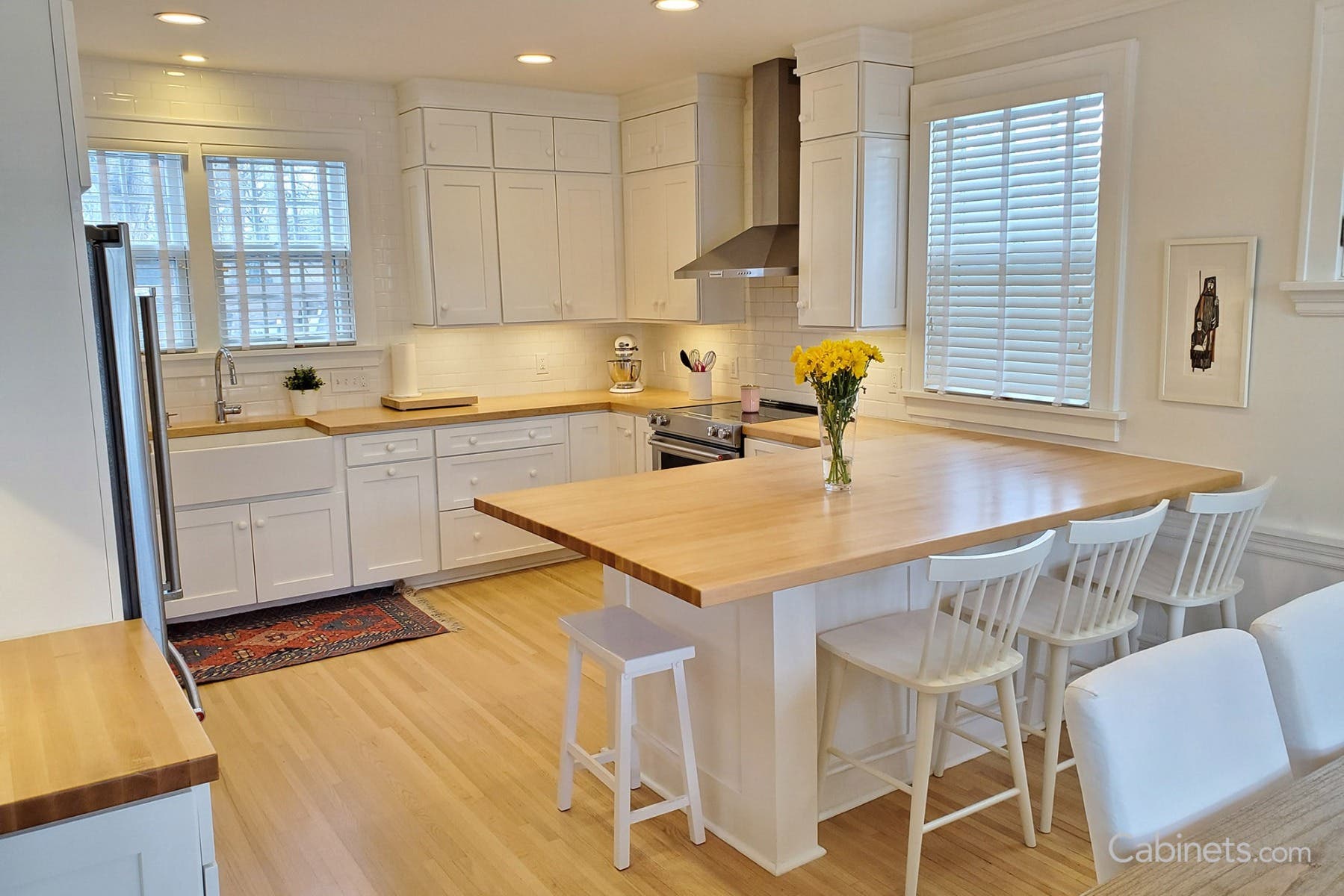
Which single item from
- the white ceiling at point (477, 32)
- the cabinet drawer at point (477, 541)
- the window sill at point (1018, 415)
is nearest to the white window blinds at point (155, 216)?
the white ceiling at point (477, 32)

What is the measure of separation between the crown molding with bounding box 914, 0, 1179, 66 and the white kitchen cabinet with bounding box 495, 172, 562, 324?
2208 mm

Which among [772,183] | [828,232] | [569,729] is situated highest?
[772,183]

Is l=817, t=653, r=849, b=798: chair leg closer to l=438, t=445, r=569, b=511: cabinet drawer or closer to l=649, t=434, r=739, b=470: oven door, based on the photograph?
l=649, t=434, r=739, b=470: oven door

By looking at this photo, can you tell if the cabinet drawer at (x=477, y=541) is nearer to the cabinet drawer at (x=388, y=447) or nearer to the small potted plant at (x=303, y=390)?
the cabinet drawer at (x=388, y=447)

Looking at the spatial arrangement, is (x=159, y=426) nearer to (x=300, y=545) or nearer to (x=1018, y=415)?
(x=300, y=545)

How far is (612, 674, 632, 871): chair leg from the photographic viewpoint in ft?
8.66

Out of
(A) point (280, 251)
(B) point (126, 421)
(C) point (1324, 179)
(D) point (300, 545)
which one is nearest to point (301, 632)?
(D) point (300, 545)

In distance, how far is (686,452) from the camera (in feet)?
16.3

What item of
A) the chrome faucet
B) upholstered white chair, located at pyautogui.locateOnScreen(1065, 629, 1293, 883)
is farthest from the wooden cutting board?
upholstered white chair, located at pyautogui.locateOnScreen(1065, 629, 1293, 883)

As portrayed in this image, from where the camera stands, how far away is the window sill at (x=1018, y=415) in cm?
371

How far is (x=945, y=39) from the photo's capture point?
4160 mm

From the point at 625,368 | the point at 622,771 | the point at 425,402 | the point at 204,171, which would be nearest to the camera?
the point at 622,771

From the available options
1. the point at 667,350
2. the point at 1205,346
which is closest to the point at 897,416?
the point at 1205,346

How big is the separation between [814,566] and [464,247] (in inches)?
141
